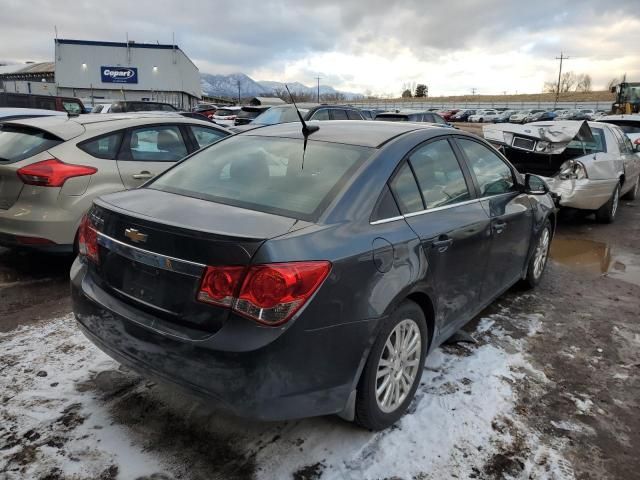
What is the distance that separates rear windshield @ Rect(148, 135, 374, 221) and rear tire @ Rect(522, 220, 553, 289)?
8.66ft

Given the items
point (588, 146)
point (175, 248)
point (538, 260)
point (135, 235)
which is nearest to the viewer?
point (175, 248)

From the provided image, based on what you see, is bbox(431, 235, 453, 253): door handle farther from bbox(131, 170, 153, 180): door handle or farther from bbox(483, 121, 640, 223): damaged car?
bbox(483, 121, 640, 223): damaged car

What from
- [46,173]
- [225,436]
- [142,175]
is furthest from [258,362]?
[142,175]

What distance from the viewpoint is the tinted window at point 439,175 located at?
10.1 ft

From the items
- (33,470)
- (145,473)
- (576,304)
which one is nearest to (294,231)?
(145,473)

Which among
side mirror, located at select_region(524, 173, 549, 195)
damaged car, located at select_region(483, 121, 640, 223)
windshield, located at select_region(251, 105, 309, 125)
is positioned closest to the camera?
side mirror, located at select_region(524, 173, 549, 195)

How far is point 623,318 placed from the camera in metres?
4.48

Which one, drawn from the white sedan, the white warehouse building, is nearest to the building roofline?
the white warehouse building

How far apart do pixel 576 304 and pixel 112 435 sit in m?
4.13

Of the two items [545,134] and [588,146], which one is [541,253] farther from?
[588,146]

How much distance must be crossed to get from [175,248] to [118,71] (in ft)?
194

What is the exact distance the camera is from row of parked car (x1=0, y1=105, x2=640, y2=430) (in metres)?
2.13

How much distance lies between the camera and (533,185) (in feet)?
14.5

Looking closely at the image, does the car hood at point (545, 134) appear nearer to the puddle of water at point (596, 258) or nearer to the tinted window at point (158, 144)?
the puddle of water at point (596, 258)
